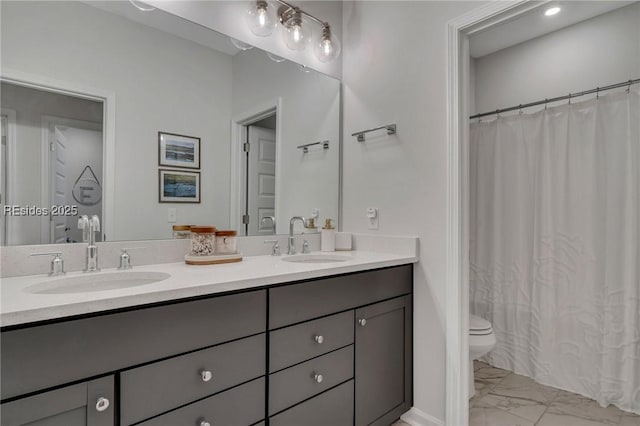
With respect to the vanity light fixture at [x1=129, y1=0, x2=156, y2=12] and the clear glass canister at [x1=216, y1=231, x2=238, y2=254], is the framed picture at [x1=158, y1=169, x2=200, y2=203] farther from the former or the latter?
the vanity light fixture at [x1=129, y1=0, x2=156, y2=12]

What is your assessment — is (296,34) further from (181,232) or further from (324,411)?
(324,411)

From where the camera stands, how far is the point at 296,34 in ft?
6.34

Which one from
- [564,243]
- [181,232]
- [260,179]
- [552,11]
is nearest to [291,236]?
[260,179]

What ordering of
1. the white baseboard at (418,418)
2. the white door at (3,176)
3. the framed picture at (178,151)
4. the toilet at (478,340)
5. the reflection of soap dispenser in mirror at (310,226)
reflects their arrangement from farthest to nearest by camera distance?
the reflection of soap dispenser in mirror at (310,226) < the toilet at (478,340) < the white baseboard at (418,418) < the framed picture at (178,151) < the white door at (3,176)

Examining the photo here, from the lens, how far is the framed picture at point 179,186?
5.09 ft

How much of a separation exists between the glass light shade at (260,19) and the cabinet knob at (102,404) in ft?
5.60

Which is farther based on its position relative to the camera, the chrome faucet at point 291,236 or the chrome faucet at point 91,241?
the chrome faucet at point 291,236

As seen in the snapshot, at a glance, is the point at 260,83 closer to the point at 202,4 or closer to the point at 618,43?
the point at 202,4

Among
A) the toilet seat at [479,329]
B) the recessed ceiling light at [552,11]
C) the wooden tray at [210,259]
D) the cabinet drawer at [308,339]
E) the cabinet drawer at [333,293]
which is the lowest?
the toilet seat at [479,329]

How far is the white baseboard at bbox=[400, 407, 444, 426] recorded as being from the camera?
66.9 inches

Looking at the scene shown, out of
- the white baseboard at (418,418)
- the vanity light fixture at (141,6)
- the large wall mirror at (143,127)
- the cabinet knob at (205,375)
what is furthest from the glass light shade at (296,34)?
the white baseboard at (418,418)

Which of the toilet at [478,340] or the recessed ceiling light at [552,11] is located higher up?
the recessed ceiling light at [552,11]

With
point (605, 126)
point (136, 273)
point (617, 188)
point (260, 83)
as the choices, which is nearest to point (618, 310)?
point (617, 188)

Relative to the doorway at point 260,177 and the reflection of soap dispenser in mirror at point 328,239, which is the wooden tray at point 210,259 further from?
the reflection of soap dispenser in mirror at point 328,239
